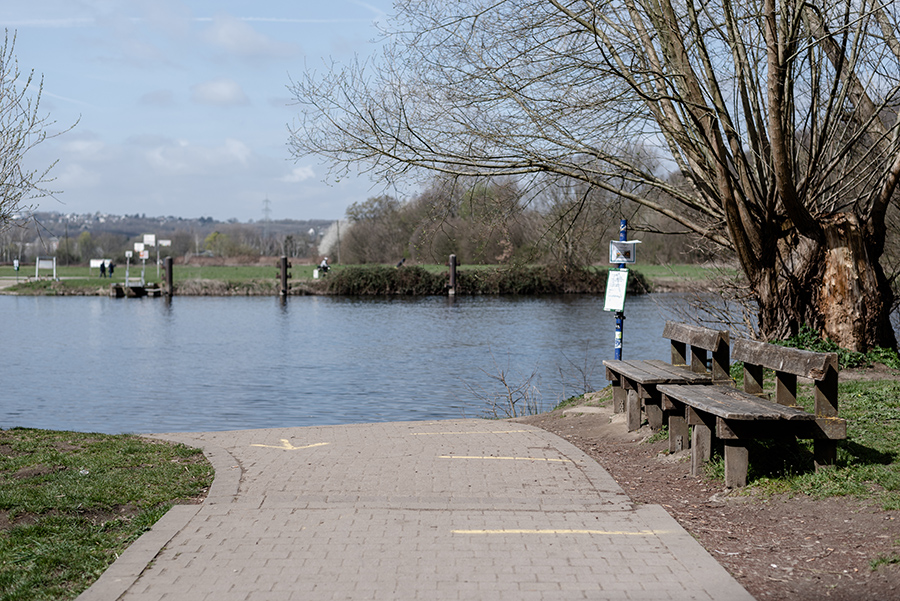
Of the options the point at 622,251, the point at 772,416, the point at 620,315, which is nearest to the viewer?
the point at 772,416

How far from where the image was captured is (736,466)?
23.0 feet

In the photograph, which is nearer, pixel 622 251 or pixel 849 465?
pixel 849 465

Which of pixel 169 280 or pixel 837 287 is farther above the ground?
A: pixel 837 287

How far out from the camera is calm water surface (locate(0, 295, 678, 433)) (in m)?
17.5

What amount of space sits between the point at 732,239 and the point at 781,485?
6284 millimetres

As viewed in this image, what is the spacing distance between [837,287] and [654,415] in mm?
4749

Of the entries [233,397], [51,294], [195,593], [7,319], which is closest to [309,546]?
[195,593]

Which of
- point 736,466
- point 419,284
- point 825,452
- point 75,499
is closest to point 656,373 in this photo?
point 736,466

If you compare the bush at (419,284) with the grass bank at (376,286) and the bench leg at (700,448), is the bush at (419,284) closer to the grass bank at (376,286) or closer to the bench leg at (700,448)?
the grass bank at (376,286)

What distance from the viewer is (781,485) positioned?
6863 millimetres

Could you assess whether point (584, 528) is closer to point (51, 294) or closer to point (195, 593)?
point (195, 593)

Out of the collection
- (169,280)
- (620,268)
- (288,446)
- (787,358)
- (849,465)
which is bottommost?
(288,446)

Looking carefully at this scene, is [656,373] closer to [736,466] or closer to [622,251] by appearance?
[736,466]

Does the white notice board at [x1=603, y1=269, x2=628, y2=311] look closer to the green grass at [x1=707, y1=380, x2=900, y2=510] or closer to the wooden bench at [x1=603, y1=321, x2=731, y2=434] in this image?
the wooden bench at [x1=603, y1=321, x2=731, y2=434]
